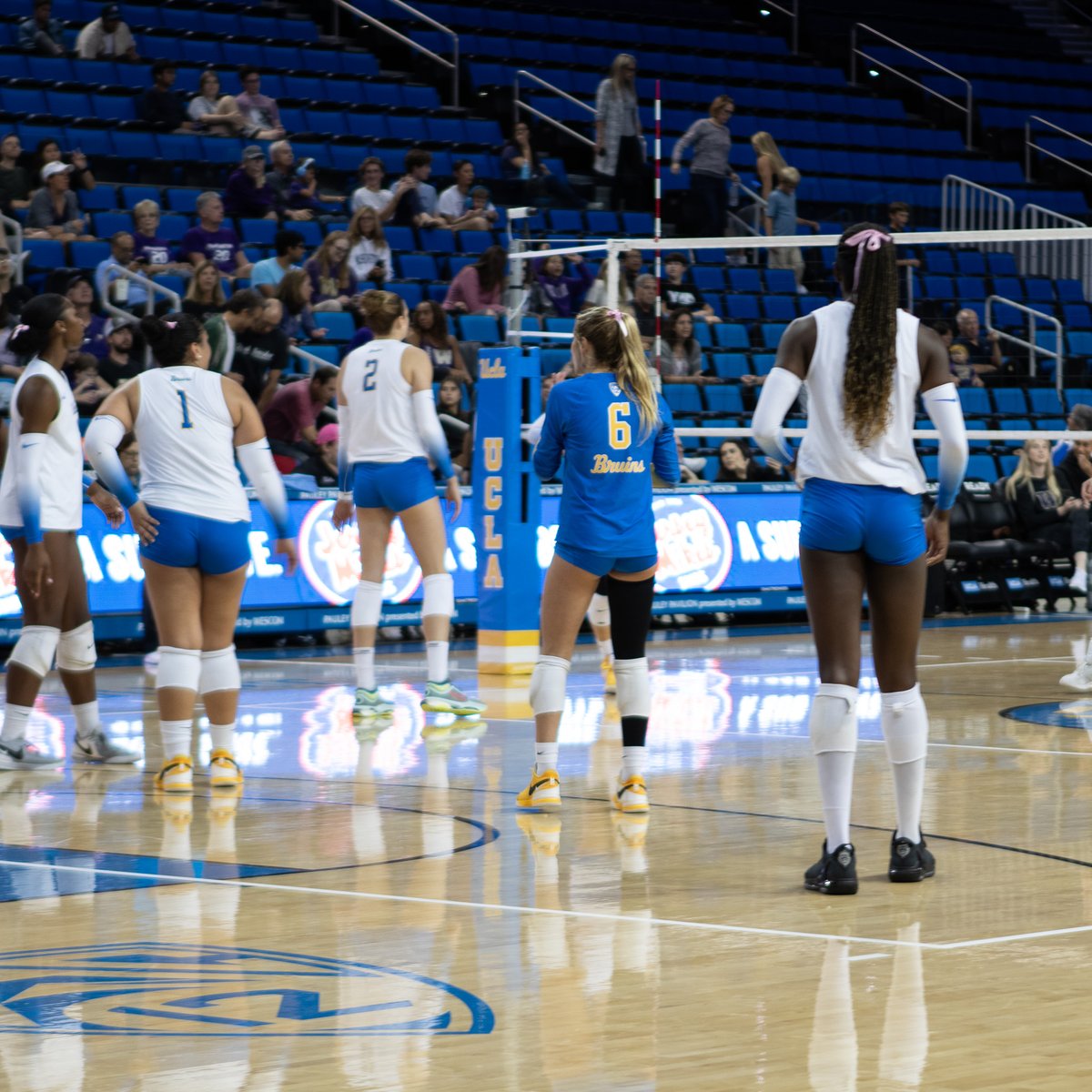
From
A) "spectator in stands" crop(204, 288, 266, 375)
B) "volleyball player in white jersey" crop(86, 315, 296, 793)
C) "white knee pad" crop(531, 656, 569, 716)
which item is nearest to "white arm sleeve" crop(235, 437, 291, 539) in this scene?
"volleyball player in white jersey" crop(86, 315, 296, 793)

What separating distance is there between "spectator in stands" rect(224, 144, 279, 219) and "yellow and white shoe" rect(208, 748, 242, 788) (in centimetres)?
1086

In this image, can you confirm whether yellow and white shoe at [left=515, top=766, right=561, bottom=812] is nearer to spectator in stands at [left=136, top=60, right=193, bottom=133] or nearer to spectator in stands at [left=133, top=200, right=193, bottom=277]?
spectator in stands at [left=133, top=200, right=193, bottom=277]

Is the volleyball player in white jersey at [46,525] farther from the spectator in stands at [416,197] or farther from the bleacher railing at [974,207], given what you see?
the bleacher railing at [974,207]

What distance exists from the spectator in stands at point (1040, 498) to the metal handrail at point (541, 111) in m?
7.16

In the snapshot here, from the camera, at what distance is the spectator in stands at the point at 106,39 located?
65.3 feet

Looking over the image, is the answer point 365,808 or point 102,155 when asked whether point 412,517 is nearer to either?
point 365,808

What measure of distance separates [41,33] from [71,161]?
290 cm

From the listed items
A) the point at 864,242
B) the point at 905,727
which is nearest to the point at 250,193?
the point at 864,242

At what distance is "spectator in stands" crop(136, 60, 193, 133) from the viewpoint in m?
19.1

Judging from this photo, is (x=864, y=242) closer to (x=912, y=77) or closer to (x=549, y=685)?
(x=549, y=685)

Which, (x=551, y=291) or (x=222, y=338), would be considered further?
(x=551, y=291)

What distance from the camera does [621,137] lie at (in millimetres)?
22484

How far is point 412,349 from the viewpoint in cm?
1041

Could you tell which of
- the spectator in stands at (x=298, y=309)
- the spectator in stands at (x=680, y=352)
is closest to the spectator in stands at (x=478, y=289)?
the spectator in stands at (x=298, y=309)
